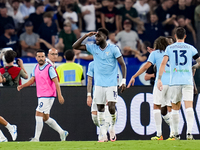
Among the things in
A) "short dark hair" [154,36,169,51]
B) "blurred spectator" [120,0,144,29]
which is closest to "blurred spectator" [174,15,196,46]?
Answer: "blurred spectator" [120,0,144,29]

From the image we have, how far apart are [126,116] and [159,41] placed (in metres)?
2.25

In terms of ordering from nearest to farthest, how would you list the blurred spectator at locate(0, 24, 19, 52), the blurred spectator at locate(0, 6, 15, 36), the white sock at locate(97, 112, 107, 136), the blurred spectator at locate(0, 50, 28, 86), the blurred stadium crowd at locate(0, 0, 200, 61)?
1. the white sock at locate(97, 112, 107, 136)
2. the blurred spectator at locate(0, 50, 28, 86)
3. the blurred spectator at locate(0, 24, 19, 52)
4. the blurred stadium crowd at locate(0, 0, 200, 61)
5. the blurred spectator at locate(0, 6, 15, 36)

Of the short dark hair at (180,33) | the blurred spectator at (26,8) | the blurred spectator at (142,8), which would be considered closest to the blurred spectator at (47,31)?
the blurred spectator at (26,8)

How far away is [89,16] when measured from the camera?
14.5 metres

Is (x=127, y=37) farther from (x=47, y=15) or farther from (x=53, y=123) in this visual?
(x=53, y=123)

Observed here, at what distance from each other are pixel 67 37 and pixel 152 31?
109 inches

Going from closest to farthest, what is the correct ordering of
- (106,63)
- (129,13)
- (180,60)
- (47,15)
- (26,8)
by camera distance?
(180,60)
(106,63)
(47,15)
(129,13)
(26,8)

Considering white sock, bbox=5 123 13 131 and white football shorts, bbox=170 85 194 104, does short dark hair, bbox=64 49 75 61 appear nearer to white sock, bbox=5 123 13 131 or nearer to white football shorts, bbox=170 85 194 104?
white sock, bbox=5 123 13 131

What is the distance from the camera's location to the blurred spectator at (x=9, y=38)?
13.6 m

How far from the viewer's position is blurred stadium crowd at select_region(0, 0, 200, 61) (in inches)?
544

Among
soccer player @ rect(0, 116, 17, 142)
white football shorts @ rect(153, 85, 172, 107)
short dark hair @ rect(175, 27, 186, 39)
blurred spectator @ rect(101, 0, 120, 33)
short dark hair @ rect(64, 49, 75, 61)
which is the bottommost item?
soccer player @ rect(0, 116, 17, 142)

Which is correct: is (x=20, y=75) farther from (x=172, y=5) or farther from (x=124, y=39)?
(x=172, y=5)

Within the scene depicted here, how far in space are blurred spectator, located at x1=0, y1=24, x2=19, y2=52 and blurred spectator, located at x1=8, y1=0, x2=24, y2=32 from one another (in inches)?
29.1

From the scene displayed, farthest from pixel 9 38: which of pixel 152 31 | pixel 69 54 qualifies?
pixel 152 31
